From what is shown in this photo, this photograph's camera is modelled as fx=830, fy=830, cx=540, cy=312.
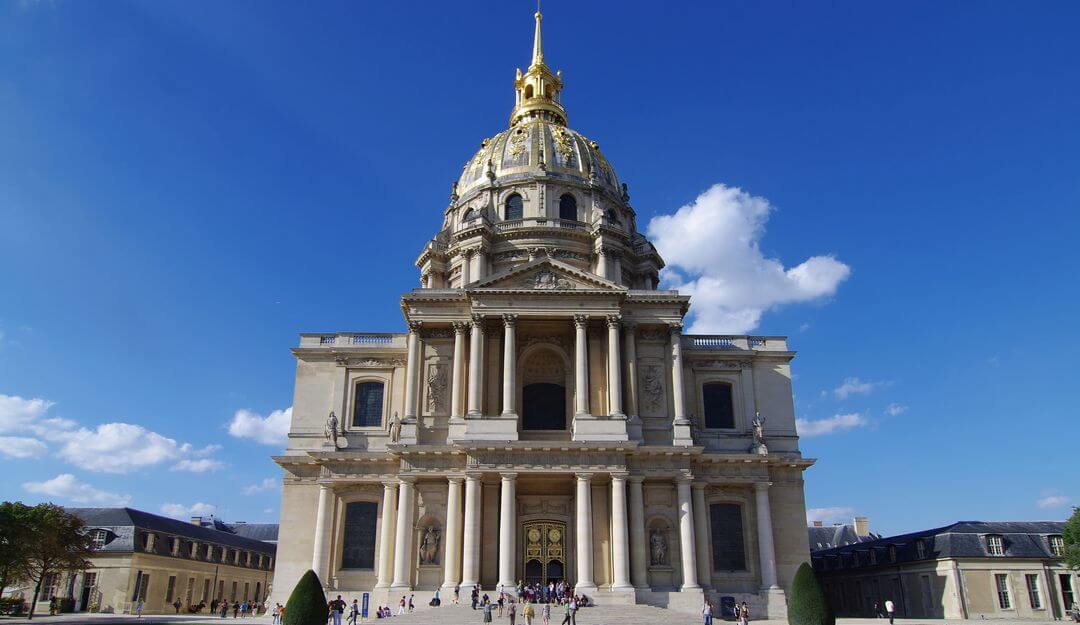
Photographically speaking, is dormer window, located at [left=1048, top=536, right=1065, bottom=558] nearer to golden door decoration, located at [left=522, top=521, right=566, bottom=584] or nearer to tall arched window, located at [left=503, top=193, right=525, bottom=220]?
golden door decoration, located at [left=522, top=521, right=566, bottom=584]

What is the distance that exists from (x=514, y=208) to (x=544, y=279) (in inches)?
589

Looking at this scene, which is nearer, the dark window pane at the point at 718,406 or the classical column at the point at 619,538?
the classical column at the point at 619,538

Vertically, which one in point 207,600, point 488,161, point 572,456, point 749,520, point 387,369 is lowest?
point 207,600

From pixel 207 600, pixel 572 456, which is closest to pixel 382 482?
pixel 572 456

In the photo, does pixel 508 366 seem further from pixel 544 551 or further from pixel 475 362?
pixel 544 551

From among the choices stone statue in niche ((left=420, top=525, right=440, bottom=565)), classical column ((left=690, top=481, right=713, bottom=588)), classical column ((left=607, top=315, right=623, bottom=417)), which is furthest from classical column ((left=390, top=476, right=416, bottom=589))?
classical column ((left=690, top=481, right=713, bottom=588))

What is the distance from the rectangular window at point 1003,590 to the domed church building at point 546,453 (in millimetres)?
10708

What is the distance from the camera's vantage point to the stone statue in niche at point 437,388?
41.6 meters

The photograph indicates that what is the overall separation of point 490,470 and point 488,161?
2815cm

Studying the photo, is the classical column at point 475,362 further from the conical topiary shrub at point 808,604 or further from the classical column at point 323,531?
the conical topiary shrub at point 808,604

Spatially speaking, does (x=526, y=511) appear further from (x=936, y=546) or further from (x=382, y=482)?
(x=936, y=546)

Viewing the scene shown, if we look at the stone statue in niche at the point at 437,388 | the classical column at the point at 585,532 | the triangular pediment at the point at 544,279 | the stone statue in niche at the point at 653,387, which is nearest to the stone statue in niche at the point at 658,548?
the classical column at the point at 585,532

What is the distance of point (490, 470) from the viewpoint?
3756cm

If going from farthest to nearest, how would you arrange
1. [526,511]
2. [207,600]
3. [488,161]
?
[488,161], [207,600], [526,511]
